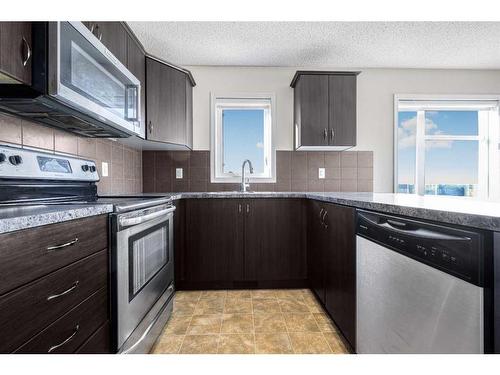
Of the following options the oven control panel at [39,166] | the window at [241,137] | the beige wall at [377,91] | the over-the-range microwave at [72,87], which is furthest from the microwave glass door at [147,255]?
the beige wall at [377,91]

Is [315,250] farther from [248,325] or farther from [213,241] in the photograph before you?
[213,241]

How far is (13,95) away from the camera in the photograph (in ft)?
3.50

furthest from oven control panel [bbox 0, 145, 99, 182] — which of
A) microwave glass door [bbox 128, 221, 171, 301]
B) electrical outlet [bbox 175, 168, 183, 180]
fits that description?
electrical outlet [bbox 175, 168, 183, 180]

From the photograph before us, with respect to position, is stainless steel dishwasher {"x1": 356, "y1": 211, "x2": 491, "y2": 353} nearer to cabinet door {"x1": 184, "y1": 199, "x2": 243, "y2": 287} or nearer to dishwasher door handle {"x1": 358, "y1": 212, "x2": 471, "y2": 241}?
dishwasher door handle {"x1": 358, "y1": 212, "x2": 471, "y2": 241}

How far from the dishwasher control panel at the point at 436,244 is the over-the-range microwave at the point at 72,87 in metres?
1.46

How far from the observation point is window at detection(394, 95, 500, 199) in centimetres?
318

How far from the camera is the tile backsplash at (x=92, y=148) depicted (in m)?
1.31

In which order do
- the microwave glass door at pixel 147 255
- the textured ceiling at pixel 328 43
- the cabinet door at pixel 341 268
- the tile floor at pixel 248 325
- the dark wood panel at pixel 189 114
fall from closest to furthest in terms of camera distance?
the microwave glass door at pixel 147 255, the cabinet door at pixel 341 268, the tile floor at pixel 248 325, the textured ceiling at pixel 328 43, the dark wood panel at pixel 189 114

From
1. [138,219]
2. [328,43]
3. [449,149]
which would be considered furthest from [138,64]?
[449,149]

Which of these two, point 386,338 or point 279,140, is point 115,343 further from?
point 279,140

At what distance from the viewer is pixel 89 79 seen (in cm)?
131

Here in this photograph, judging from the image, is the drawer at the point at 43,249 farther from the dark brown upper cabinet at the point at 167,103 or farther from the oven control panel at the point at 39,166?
the dark brown upper cabinet at the point at 167,103

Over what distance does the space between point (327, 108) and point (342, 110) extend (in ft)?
0.53

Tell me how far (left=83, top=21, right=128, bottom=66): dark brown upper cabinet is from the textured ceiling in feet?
1.81
